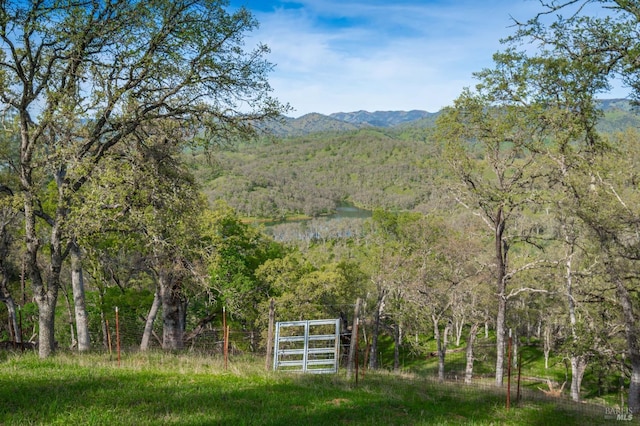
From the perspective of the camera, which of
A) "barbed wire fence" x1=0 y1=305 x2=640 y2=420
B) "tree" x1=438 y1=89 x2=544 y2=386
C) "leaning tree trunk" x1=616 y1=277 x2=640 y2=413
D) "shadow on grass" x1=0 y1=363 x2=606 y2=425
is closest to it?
"shadow on grass" x1=0 y1=363 x2=606 y2=425

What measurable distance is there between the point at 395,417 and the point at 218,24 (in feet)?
35.5

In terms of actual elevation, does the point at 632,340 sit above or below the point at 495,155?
below

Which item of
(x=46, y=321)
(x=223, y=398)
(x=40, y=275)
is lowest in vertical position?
(x=223, y=398)

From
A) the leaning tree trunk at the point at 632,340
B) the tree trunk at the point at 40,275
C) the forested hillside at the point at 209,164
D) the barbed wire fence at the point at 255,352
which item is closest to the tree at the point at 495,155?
the forested hillside at the point at 209,164

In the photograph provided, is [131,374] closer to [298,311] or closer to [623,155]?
[623,155]

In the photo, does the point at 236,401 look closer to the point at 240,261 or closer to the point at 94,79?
the point at 94,79

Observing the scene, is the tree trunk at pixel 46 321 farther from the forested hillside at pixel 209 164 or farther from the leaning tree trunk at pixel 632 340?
the leaning tree trunk at pixel 632 340

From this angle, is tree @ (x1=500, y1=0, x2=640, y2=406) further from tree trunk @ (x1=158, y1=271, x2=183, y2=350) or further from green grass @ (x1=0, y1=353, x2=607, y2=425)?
tree trunk @ (x1=158, y1=271, x2=183, y2=350)

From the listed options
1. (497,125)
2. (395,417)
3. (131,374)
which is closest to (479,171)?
(497,125)

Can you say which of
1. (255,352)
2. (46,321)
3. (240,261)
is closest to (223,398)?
A: (46,321)

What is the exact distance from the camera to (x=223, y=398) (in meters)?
9.40

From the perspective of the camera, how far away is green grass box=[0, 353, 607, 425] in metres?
8.09

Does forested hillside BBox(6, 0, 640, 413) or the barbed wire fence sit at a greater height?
forested hillside BBox(6, 0, 640, 413)

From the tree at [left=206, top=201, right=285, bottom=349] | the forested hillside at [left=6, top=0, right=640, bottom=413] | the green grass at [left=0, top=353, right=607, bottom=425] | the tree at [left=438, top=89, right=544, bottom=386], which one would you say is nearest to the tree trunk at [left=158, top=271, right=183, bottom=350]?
the forested hillside at [left=6, top=0, right=640, bottom=413]
